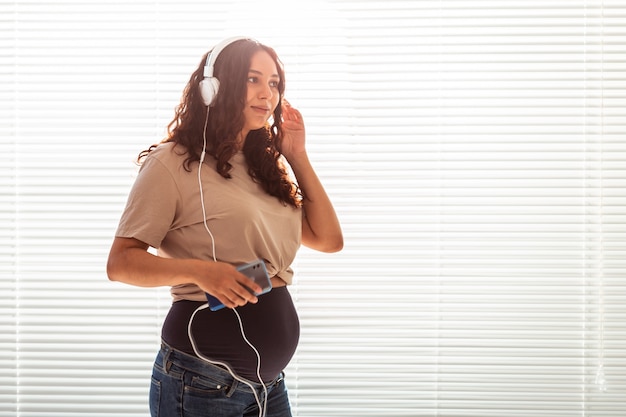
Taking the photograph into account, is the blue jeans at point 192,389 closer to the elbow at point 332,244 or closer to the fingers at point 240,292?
the fingers at point 240,292

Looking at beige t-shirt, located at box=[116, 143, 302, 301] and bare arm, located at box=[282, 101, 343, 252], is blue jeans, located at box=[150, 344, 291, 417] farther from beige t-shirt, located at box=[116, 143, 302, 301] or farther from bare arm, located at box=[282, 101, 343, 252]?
bare arm, located at box=[282, 101, 343, 252]

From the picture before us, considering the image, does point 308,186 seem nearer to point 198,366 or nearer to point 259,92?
point 259,92

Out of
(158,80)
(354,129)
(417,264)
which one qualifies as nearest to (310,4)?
(354,129)

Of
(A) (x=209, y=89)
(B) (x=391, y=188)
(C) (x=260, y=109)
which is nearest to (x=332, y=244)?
(B) (x=391, y=188)

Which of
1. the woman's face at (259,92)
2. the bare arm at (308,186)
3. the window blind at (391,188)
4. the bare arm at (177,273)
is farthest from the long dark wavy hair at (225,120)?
the window blind at (391,188)

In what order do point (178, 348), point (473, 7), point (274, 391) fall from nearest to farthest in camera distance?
point (178, 348)
point (274, 391)
point (473, 7)

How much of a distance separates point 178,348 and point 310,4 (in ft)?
3.83

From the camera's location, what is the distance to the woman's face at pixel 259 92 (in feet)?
5.10

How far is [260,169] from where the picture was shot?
1.61 metres

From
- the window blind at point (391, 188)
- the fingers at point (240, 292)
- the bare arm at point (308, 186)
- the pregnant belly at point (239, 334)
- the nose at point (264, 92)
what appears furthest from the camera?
the window blind at point (391, 188)

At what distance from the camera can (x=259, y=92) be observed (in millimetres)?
1553

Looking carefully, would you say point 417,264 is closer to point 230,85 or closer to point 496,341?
point 496,341

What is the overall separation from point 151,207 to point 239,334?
360 mm

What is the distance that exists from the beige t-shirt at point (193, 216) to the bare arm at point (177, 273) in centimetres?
4
